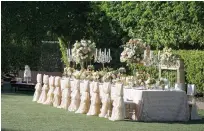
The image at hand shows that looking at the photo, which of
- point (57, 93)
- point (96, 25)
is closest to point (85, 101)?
point (57, 93)

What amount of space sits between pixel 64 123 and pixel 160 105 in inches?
87.1

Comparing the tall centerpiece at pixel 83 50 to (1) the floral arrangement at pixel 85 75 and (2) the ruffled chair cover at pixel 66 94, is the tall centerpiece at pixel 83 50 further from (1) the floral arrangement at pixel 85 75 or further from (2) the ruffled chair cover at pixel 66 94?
(2) the ruffled chair cover at pixel 66 94

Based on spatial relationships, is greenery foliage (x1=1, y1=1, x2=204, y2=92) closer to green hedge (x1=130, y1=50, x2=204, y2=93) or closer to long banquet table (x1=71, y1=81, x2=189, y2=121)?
green hedge (x1=130, y1=50, x2=204, y2=93)

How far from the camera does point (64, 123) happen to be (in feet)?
39.1

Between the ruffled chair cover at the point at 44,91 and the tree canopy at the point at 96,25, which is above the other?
the tree canopy at the point at 96,25

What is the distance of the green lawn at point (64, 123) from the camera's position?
11.2 m

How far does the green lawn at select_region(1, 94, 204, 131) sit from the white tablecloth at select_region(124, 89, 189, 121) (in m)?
0.44

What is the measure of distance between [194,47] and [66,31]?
7710 mm

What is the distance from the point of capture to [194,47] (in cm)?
2064

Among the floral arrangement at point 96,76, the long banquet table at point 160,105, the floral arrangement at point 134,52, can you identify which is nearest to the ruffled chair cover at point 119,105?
the long banquet table at point 160,105

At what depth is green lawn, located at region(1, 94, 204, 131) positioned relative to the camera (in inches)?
442

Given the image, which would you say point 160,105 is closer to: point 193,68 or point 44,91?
point 44,91

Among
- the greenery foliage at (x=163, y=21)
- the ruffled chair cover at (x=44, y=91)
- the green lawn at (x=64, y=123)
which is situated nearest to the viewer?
the green lawn at (x=64, y=123)

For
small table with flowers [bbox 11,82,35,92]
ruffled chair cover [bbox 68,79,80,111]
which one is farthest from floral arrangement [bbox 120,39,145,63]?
small table with flowers [bbox 11,82,35,92]
